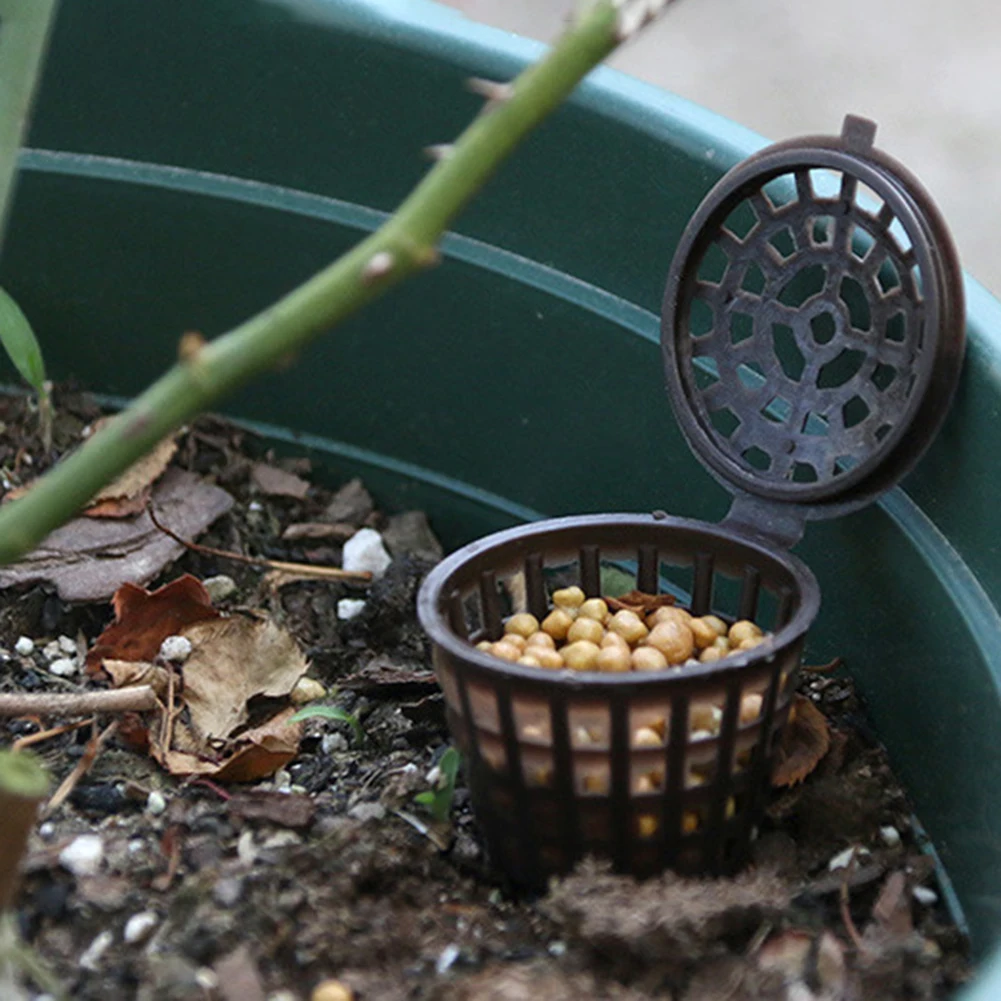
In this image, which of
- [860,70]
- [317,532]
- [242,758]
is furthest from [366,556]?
[860,70]

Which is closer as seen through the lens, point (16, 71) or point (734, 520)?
point (16, 71)

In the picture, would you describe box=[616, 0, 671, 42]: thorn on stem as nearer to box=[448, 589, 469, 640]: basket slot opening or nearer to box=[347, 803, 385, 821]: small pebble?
box=[448, 589, 469, 640]: basket slot opening

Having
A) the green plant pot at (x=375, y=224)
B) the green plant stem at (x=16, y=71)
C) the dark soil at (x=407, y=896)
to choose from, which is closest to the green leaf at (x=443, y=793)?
the dark soil at (x=407, y=896)

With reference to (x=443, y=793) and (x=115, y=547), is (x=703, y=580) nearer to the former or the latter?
(x=443, y=793)

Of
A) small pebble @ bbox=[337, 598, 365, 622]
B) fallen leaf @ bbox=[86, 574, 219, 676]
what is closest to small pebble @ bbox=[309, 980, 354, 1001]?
fallen leaf @ bbox=[86, 574, 219, 676]

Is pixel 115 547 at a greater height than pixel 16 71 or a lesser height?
lesser

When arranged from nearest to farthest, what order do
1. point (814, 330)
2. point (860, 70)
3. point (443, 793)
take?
point (443, 793) < point (814, 330) < point (860, 70)
